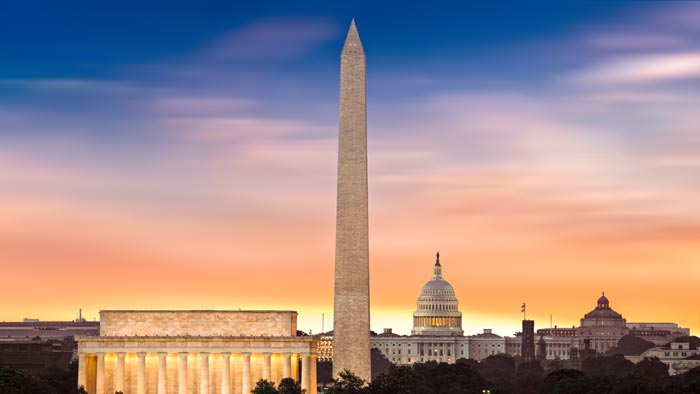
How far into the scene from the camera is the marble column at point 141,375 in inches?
5453

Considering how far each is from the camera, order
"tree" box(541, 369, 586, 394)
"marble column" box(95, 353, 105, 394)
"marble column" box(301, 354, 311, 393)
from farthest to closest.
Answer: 1. "tree" box(541, 369, 586, 394)
2. "marble column" box(95, 353, 105, 394)
3. "marble column" box(301, 354, 311, 393)

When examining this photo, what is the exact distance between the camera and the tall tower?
409 ft

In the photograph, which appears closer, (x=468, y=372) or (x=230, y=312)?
(x=230, y=312)

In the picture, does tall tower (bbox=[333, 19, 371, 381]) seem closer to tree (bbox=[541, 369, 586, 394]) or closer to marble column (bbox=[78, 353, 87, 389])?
marble column (bbox=[78, 353, 87, 389])

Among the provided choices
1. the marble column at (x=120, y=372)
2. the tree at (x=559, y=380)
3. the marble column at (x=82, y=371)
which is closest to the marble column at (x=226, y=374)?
the marble column at (x=120, y=372)

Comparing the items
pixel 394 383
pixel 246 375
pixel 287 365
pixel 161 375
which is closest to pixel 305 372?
A: pixel 287 365

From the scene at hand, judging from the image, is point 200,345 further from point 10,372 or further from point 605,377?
point 605,377

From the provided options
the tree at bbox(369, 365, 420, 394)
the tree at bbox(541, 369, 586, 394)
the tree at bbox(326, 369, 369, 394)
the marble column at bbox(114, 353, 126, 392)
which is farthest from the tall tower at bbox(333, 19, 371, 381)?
the tree at bbox(541, 369, 586, 394)

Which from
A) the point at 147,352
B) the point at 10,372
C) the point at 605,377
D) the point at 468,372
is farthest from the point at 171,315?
the point at 468,372

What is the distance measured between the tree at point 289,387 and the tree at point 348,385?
292cm

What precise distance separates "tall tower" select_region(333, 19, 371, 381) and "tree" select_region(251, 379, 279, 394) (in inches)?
239

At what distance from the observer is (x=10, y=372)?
438 feet

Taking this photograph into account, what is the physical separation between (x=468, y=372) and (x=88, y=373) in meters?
62.5

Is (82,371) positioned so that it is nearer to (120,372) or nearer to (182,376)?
(120,372)
